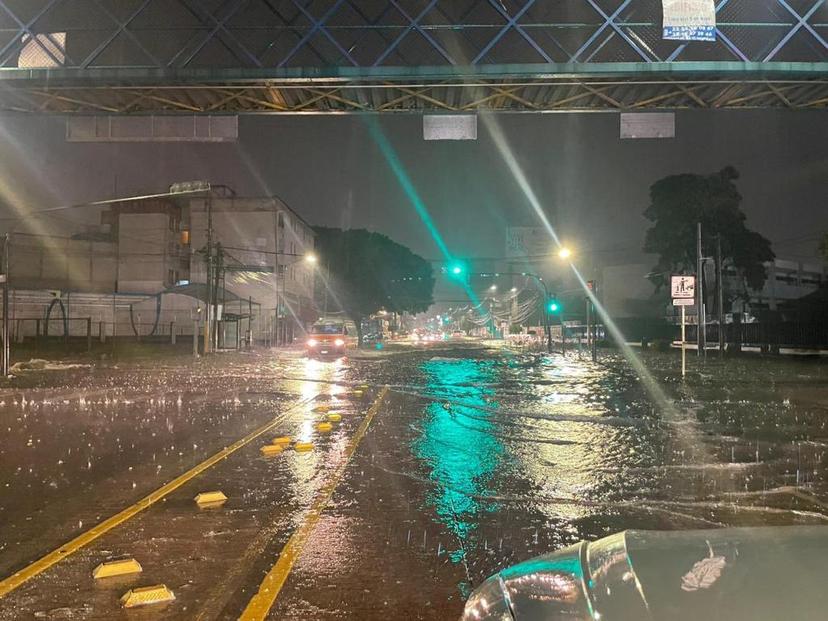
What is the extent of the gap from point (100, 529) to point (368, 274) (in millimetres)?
58718

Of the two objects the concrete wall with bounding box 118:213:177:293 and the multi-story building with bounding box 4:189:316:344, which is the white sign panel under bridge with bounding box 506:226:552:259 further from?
the concrete wall with bounding box 118:213:177:293

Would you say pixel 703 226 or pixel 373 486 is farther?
pixel 703 226

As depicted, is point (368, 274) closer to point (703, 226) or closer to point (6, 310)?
point (703, 226)

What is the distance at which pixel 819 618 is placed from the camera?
6.06ft

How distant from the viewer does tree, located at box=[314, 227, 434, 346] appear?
6334 cm

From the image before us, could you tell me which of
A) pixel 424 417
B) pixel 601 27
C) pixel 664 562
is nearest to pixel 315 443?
pixel 424 417

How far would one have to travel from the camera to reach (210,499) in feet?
20.2

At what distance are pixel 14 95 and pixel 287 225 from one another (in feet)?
151

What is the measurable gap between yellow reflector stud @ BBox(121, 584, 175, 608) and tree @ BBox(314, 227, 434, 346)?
5677 centimetres

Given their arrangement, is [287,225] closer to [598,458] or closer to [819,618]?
[598,458]

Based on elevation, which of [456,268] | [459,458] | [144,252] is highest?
[144,252]

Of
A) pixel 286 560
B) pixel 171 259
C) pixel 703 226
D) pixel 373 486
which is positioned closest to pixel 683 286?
pixel 373 486

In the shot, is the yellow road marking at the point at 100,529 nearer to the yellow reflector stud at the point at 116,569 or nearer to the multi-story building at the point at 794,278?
the yellow reflector stud at the point at 116,569

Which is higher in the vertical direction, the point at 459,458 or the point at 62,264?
the point at 62,264
